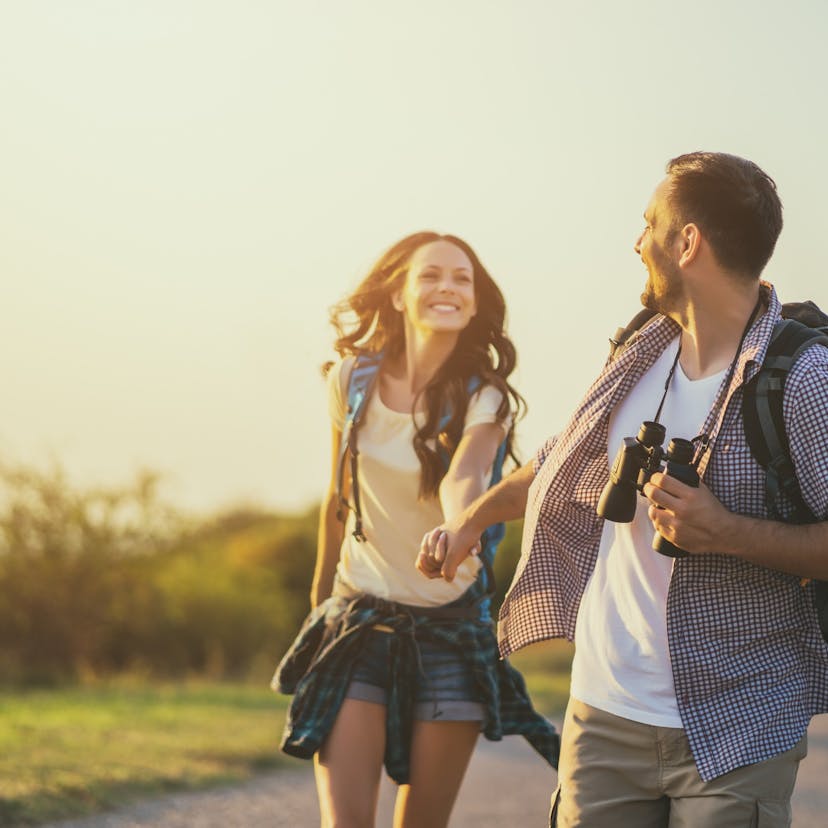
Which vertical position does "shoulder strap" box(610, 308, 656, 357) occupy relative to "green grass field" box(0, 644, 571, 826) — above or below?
above

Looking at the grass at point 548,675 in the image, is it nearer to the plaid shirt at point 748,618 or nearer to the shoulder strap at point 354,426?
the shoulder strap at point 354,426

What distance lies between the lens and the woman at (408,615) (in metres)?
4.86

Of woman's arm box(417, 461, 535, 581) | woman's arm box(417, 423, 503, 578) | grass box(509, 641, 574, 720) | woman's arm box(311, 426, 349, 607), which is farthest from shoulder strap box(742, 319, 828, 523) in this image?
grass box(509, 641, 574, 720)

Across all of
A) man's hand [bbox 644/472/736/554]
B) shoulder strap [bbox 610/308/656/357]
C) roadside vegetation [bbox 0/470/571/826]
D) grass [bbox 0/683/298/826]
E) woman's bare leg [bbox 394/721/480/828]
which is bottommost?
roadside vegetation [bbox 0/470/571/826]

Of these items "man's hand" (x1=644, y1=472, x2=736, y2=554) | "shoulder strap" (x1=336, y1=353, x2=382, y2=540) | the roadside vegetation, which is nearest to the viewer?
"man's hand" (x1=644, y1=472, x2=736, y2=554)

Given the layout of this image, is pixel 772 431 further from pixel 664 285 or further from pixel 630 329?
pixel 630 329

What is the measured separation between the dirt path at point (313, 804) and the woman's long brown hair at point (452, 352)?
10.4 feet

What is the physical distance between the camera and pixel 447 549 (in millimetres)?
4090

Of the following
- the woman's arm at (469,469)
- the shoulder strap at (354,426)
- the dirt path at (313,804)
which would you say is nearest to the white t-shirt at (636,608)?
the woman's arm at (469,469)

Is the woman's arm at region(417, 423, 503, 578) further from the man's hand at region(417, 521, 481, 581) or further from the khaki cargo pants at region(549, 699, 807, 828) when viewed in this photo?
the khaki cargo pants at region(549, 699, 807, 828)

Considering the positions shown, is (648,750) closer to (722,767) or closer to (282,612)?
(722,767)

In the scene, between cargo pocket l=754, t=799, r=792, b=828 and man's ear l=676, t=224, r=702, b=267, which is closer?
cargo pocket l=754, t=799, r=792, b=828

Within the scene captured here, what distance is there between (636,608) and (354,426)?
1.70 meters

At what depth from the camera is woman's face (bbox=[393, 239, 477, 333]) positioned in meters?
5.29
